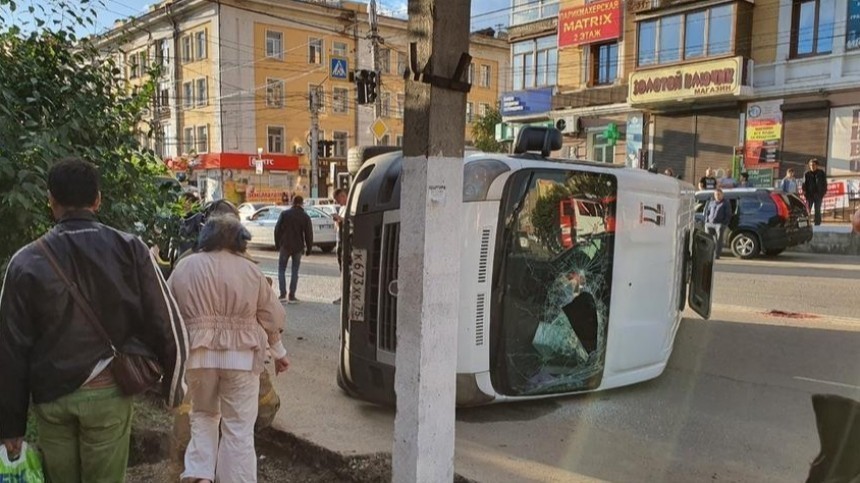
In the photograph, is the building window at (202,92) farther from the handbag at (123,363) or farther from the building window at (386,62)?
the handbag at (123,363)

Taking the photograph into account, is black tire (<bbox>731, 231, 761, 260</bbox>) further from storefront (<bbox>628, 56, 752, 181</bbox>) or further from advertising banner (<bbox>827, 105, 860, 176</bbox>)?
advertising banner (<bbox>827, 105, 860, 176</bbox>)

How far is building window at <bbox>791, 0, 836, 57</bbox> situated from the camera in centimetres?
2062

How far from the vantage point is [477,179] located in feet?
15.0

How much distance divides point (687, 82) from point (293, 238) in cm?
1766

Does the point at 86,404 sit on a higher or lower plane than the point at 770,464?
higher

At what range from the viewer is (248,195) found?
43469 millimetres

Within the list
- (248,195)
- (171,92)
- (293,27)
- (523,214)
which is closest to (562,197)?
(523,214)

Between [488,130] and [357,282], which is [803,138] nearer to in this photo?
[488,130]

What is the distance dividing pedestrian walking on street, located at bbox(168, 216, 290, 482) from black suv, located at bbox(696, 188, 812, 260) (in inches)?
524

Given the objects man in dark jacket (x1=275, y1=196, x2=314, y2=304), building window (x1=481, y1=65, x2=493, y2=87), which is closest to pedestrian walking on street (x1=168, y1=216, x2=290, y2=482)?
man in dark jacket (x1=275, y1=196, x2=314, y2=304)

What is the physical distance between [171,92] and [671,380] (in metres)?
48.1

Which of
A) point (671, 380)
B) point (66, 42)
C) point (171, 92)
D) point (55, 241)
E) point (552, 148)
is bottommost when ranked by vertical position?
point (671, 380)

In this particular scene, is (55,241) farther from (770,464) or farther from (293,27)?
(293,27)

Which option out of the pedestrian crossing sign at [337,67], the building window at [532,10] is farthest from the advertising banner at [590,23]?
the pedestrian crossing sign at [337,67]
